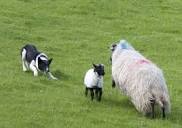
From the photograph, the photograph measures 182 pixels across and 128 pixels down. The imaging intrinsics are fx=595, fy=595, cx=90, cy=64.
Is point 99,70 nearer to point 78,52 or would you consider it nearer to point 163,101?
point 163,101

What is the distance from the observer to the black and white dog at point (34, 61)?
17047 millimetres

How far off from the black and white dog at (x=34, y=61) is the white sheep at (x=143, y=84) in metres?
3.10

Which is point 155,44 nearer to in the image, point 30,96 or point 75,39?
point 75,39

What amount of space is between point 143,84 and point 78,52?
28.0 ft

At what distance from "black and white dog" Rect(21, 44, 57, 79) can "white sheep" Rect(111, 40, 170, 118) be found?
10.2 feet

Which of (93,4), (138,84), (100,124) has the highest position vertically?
(93,4)

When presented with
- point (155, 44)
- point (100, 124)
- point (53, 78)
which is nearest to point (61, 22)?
point (155, 44)

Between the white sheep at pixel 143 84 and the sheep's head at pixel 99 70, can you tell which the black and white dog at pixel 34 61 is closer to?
the sheep's head at pixel 99 70

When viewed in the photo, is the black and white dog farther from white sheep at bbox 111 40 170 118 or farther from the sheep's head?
white sheep at bbox 111 40 170 118

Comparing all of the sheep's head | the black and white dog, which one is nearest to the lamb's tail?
the sheep's head

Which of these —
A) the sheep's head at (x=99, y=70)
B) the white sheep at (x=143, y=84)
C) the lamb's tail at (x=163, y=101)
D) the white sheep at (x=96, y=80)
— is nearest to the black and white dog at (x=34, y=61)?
the white sheep at (x=96, y=80)

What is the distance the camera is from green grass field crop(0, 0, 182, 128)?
511 inches

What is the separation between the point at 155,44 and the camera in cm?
2353

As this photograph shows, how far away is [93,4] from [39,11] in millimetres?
3034
